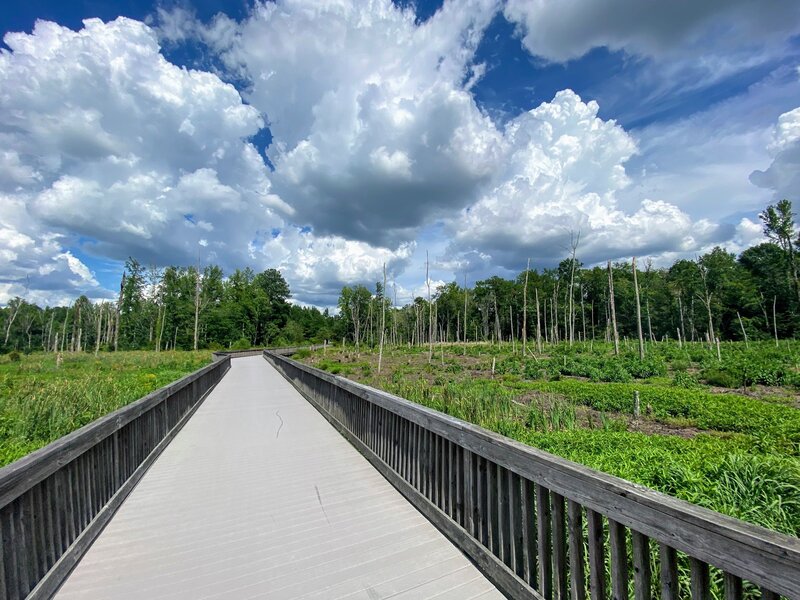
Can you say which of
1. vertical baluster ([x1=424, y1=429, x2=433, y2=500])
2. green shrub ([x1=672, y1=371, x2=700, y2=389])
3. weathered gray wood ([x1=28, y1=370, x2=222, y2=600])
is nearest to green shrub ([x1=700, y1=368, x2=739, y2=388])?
Result: green shrub ([x1=672, y1=371, x2=700, y2=389])

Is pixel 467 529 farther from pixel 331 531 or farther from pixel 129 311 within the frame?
pixel 129 311

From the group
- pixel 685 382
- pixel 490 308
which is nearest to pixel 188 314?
pixel 490 308

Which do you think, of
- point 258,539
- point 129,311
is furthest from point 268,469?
point 129,311

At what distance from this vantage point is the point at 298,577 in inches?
104

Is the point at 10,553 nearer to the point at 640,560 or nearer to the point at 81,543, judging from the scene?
the point at 81,543

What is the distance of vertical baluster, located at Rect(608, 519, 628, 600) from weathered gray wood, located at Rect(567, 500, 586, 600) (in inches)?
7.2

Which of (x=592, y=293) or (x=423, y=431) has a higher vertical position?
(x=592, y=293)

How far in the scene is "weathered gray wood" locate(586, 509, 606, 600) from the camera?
1902 mm

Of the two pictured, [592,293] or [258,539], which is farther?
[592,293]

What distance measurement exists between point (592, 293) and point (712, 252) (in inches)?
744

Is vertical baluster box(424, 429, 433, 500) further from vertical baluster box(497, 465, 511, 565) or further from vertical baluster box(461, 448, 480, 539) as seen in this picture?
vertical baluster box(497, 465, 511, 565)

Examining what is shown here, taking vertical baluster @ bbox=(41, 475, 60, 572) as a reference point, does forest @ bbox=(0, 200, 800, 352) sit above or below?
above

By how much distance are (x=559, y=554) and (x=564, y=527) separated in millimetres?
145

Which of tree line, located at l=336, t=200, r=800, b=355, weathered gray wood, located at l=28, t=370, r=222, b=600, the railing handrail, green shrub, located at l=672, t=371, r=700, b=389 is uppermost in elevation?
tree line, located at l=336, t=200, r=800, b=355
